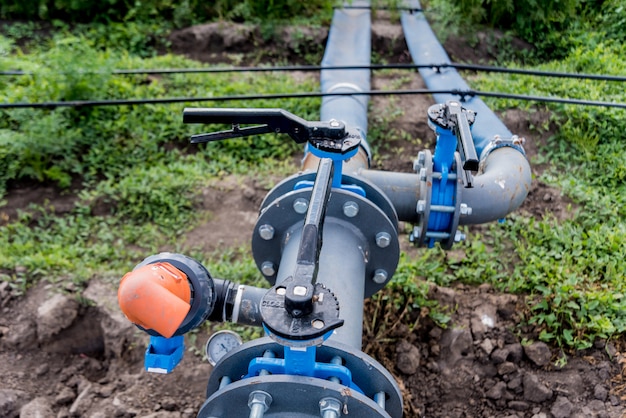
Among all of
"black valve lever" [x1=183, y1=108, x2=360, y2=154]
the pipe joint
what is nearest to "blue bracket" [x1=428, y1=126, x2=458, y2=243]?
"black valve lever" [x1=183, y1=108, x2=360, y2=154]

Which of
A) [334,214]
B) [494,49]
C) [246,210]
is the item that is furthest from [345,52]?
[334,214]

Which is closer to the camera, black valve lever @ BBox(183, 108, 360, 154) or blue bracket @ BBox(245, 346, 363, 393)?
blue bracket @ BBox(245, 346, 363, 393)

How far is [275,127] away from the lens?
187cm

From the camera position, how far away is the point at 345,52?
15.2ft

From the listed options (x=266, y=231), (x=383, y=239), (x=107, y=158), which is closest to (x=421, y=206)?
(x=383, y=239)

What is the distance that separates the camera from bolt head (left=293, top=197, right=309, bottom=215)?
1.90 m

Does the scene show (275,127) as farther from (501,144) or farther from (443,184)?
(501,144)

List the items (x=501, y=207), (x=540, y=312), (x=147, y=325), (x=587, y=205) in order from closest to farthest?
(x=147, y=325)
(x=501, y=207)
(x=540, y=312)
(x=587, y=205)

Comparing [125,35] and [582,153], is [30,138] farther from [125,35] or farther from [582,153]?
[582,153]

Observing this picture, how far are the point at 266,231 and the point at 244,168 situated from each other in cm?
200

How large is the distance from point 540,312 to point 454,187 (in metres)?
0.99

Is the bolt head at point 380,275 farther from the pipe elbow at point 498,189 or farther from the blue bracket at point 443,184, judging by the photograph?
the pipe elbow at point 498,189

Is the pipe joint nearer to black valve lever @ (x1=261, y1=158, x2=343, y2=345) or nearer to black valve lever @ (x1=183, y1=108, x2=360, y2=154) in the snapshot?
black valve lever @ (x1=183, y1=108, x2=360, y2=154)

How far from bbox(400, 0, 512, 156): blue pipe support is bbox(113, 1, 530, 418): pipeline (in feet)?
1.20
